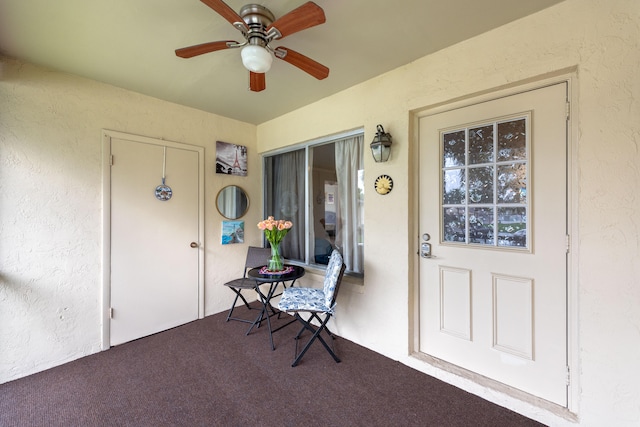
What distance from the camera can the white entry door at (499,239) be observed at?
1604 millimetres

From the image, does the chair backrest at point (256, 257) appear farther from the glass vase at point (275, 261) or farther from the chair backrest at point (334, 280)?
the chair backrest at point (334, 280)

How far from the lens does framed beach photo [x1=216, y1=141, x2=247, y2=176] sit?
324 centimetres

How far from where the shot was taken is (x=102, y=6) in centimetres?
151

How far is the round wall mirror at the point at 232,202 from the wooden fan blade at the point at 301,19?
230 centimetres

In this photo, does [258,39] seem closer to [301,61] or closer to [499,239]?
[301,61]

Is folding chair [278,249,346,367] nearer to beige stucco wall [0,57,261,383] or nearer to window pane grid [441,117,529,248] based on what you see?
window pane grid [441,117,529,248]

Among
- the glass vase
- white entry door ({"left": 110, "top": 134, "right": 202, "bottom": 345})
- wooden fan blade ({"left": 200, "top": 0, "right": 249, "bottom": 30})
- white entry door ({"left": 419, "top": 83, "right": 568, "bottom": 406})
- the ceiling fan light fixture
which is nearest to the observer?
wooden fan blade ({"left": 200, "top": 0, "right": 249, "bottom": 30})

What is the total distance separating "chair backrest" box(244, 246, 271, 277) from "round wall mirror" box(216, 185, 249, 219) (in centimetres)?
51

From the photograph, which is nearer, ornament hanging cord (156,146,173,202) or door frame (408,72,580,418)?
door frame (408,72,580,418)

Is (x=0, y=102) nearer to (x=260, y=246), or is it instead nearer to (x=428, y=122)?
(x=260, y=246)

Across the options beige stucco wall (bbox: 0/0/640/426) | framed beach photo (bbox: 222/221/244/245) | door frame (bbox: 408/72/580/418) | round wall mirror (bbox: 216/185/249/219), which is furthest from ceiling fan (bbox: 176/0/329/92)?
framed beach photo (bbox: 222/221/244/245)

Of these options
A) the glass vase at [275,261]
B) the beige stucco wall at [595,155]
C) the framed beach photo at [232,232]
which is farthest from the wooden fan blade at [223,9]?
the framed beach photo at [232,232]

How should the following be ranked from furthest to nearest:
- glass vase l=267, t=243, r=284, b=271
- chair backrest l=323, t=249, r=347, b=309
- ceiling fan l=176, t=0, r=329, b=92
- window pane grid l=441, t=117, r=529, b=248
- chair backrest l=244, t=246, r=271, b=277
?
1. chair backrest l=244, t=246, r=271, b=277
2. glass vase l=267, t=243, r=284, b=271
3. chair backrest l=323, t=249, r=347, b=309
4. window pane grid l=441, t=117, r=529, b=248
5. ceiling fan l=176, t=0, r=329, b=92

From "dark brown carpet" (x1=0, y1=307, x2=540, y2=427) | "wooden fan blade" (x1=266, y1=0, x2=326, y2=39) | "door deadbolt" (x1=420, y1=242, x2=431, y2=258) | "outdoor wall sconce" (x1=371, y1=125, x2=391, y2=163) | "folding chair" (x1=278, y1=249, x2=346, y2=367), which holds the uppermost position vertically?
"wooden fan blade" (x1=266, y1=0, x2=326, y2=39)
